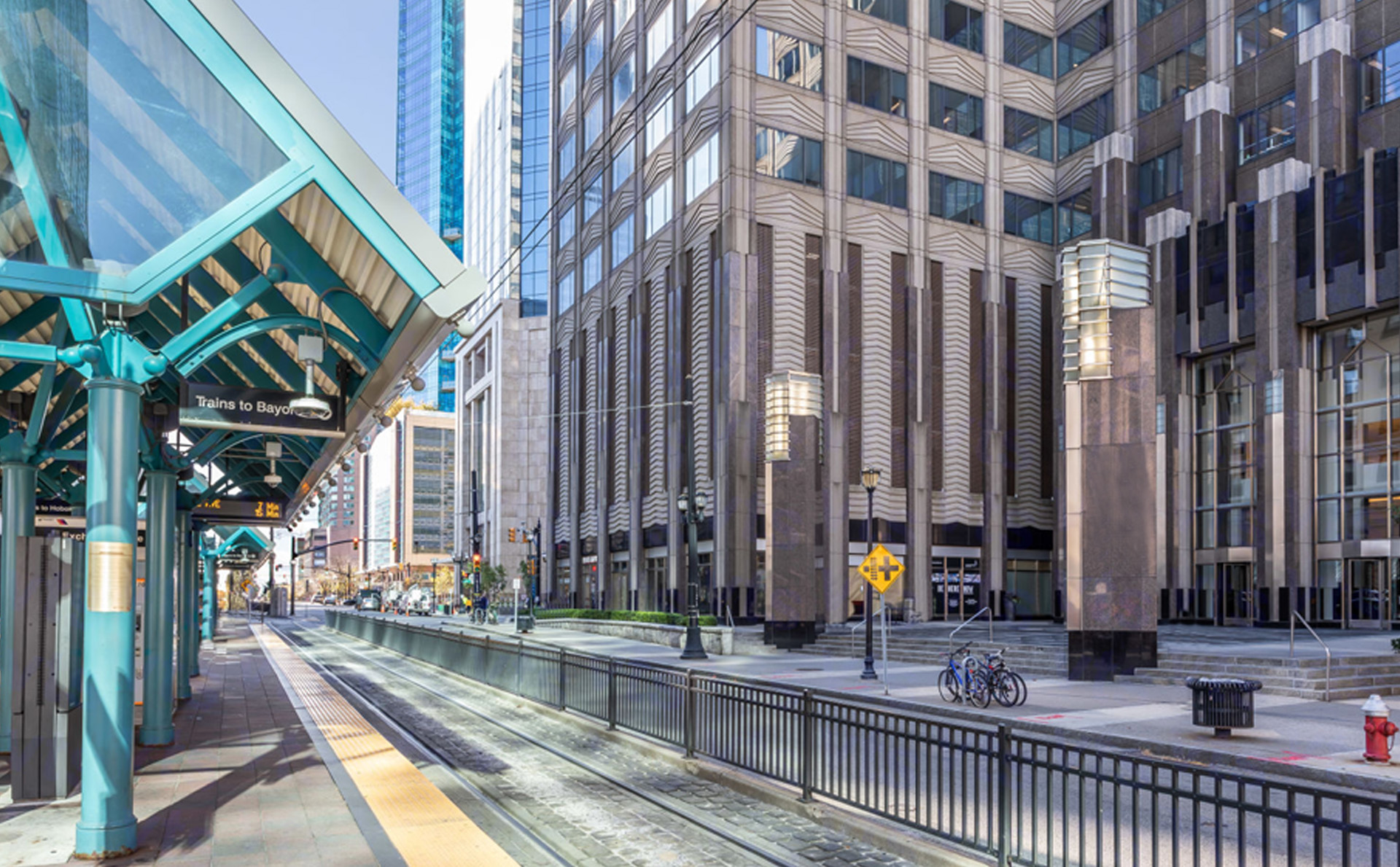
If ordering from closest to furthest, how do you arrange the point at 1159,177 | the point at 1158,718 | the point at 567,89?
the point at 1158,718 < the point at 1159,177 < the point at 567,89

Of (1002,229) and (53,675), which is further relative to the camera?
(1002,229)

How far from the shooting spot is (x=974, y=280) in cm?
5375

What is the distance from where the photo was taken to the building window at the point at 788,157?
47.8 m

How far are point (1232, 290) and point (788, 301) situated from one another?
17.9 meters

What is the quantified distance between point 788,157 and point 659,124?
1055cm

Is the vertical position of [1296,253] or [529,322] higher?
[529,322]

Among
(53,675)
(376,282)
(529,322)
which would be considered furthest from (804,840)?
(529,322)

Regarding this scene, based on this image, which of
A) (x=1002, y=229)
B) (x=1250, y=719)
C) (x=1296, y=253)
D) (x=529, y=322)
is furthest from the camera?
(x=529, y=322)

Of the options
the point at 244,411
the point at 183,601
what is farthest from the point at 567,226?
the point at 244,411

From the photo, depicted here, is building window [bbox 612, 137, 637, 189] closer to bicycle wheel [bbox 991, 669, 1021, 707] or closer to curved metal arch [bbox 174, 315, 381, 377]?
bicycle wheel [bbox 991, 669, 1021, 707]

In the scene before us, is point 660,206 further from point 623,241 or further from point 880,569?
point 880,569

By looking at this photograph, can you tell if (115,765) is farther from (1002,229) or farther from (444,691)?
(1002,229)

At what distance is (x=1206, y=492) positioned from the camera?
45.9 metres

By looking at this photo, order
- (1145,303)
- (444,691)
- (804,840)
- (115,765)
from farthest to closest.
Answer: (1145,303) → (444,691) → (804,840) → (115,765)
